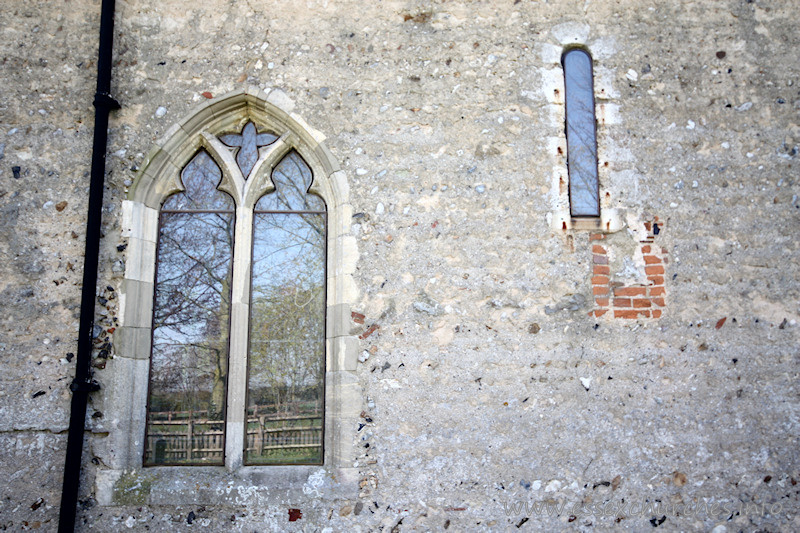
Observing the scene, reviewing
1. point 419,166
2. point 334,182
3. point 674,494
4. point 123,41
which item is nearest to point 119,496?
point 334,182

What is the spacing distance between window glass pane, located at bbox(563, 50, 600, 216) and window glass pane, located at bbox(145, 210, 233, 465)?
268cm

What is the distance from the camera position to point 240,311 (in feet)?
14.4

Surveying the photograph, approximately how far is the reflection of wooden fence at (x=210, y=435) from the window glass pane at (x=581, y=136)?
255 centimetres

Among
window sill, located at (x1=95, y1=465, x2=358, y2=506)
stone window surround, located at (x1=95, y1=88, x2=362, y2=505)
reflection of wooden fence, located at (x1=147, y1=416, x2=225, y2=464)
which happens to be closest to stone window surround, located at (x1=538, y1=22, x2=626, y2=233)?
stone window surround, located at (x1=95, y1=88, x2=362, y2=505)

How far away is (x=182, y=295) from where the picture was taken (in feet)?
14.7

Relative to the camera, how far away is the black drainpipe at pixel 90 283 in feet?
12.9

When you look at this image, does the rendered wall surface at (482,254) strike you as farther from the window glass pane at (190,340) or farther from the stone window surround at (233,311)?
the window glass pane at (190,340)

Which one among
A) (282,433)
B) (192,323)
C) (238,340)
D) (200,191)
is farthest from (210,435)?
(200,191)

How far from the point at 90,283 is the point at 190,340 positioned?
0.79m

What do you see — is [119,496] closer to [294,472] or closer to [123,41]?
[294,472]

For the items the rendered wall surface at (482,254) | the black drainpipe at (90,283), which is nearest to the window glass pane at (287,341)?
the rendered wall surface at (482,254)

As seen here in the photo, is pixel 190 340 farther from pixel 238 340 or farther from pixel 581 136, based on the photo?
pixel 581 136

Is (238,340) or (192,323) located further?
(192,323)

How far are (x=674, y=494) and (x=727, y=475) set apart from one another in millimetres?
397
